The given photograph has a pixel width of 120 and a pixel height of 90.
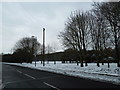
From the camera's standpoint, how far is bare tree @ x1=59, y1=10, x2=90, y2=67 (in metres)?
38.9

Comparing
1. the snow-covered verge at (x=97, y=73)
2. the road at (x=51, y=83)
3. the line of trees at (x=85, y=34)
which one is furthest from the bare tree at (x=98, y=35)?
the road at (x=51, y=83)

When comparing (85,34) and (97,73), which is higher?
(85,34)

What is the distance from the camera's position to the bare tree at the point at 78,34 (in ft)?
128

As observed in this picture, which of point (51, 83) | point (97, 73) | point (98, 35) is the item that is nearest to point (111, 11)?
point (97, 73)

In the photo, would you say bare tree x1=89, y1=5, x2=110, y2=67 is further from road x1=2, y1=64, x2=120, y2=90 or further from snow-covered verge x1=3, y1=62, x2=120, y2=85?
road x1=2, y1=64, x2=120, y2=90

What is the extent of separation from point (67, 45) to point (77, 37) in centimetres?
268

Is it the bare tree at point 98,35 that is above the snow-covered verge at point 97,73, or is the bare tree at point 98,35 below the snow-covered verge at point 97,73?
above

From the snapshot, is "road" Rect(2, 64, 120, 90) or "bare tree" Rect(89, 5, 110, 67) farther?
"bare tree" Rect(89, 5, 110, 67)

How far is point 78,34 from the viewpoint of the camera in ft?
130

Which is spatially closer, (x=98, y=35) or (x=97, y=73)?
(x=97, y=73)

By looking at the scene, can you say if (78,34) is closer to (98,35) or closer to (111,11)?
(98,35)

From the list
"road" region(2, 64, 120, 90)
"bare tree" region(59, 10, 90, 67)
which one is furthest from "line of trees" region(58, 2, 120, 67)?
"road" region(2, 64, 120, 90)

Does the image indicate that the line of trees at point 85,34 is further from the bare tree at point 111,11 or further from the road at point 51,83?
the road at point 51,83

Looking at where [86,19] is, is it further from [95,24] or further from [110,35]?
[110,35]
